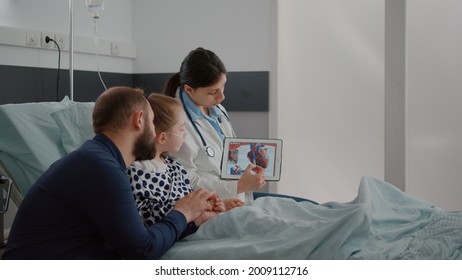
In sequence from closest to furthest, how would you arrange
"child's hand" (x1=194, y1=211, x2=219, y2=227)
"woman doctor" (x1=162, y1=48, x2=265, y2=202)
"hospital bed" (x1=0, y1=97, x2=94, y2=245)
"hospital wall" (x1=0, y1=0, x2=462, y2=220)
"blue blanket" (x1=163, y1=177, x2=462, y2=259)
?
"blue blanket" (x1=163, y1=177, x2=462, y2=259) → "child's hand" (x1=194, y1=211, x2=219, y2=227) → "hospital bed" (x1=0, y1=97, x2=94, y2=245) → "woman doctor" (x1=162, y1=48, x2=265, y2=202) → "hospital wall" (x1=0, y1=0, x2=462, y2=220)

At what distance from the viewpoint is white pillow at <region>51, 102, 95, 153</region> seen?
88.5 inches

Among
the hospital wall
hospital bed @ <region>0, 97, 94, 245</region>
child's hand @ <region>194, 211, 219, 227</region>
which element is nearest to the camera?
child's hand @ <region>194, 211, 219, 227</region>

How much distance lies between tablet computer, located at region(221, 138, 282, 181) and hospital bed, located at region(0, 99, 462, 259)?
0.36 m

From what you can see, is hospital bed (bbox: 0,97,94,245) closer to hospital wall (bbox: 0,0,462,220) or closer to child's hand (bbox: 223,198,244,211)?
child's hand (bbox: 223,198,244,211)

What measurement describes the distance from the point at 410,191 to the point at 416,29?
88 centimetres

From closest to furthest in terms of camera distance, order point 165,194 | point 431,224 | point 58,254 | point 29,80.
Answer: point 58,254 < point 431,224 < point 165,194 < point 29,80

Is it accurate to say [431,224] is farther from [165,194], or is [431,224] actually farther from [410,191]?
[410,191]

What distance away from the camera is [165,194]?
1.81 meters

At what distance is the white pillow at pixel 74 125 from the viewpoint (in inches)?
88.5

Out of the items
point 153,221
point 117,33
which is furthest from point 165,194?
point 117,33

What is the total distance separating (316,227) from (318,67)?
2.44m

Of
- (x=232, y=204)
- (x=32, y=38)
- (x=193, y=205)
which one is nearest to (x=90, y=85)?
(x=32, y=38)

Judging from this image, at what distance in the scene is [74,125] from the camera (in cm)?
230

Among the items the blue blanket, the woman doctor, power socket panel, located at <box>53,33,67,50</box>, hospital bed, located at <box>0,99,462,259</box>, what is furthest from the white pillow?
power socket panel, located at <box>53,33,67,50</box>
